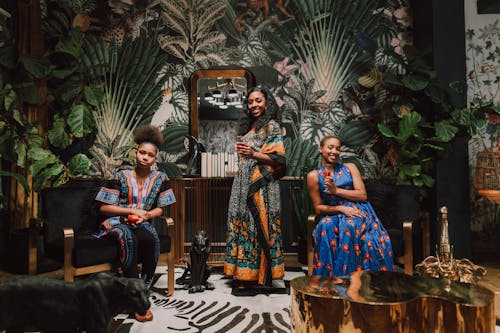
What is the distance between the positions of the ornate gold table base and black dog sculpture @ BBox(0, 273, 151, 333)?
88cm

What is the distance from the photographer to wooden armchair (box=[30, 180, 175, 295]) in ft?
10.1

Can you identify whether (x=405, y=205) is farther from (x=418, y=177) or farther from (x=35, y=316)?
(x=35, y=316)

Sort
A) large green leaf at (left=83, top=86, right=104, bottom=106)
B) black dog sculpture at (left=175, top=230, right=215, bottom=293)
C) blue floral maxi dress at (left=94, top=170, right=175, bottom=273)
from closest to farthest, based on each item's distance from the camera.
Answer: blue floral maxi dress at (left=94, top=170, right=175, bottom=273), black dog sculpture at (left=175, top=230, right=215, bottom=293), large green leaf at (left=83, top=86, right=104, bottom=106)

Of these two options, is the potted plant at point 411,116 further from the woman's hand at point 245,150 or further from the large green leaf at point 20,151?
the large green leaf at point 20,151

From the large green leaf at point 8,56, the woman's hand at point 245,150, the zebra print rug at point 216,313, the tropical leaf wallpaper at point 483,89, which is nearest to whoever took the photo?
the zebra print rug at point 216,313

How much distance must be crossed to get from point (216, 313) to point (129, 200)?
4.14ft

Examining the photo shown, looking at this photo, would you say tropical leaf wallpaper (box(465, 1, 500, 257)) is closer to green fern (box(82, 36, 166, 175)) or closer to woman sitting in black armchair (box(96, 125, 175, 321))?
woman sitting in black armchair (box(96, 125, 175, 321))

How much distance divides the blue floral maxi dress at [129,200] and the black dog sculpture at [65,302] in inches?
44.5

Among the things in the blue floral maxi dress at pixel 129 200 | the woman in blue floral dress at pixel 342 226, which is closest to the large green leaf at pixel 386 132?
the woman in blue floral dress at pixel 342 226

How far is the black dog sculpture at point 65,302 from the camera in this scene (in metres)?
1.88

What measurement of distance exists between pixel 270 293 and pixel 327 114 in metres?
2.62

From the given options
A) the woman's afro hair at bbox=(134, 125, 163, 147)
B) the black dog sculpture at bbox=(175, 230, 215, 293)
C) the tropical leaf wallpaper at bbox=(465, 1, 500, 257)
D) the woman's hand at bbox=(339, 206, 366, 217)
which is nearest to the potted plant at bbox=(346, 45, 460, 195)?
the tropical leaf wallpaper at bbox=(465, 1, 500, 257)

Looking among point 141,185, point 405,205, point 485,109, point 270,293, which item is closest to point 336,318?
point 270,293

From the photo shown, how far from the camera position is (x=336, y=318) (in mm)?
1895
